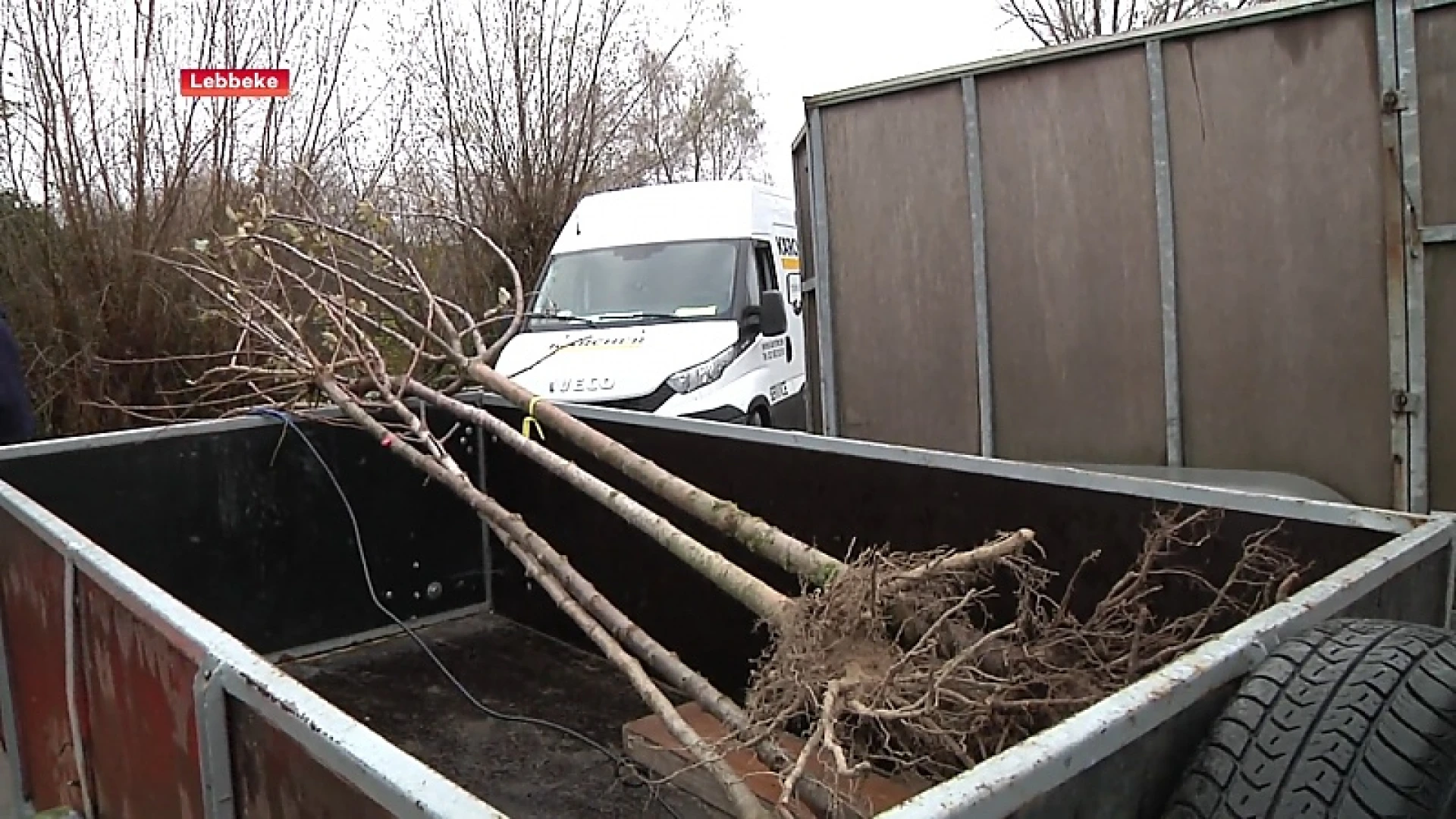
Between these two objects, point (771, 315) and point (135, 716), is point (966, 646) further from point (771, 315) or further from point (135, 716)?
point (771, 315)

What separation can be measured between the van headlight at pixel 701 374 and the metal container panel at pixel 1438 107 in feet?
16.3

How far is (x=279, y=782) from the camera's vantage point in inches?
68.6

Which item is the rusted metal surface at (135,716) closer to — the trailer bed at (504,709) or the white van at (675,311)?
the trailer bed at (504,709)

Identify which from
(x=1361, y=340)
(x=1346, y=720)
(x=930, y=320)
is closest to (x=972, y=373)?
(x=930, y=320)

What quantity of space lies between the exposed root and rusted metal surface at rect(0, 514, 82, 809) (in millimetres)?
1657

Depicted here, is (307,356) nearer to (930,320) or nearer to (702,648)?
(702,648)

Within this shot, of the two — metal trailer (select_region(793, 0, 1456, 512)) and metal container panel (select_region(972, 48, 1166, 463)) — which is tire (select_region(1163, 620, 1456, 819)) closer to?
metal trailer (select_region(793, 0, 1456, 512))

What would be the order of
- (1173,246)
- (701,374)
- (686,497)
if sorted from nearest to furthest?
Result: 1. (686,497)
2. (1173,246)
3. (701,374)

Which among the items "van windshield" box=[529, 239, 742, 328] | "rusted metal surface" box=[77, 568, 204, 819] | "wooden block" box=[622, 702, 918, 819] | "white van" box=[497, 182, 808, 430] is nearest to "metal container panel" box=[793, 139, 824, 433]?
"white van" box=[497, 182, 808, 430]

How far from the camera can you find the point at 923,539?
3.30 m

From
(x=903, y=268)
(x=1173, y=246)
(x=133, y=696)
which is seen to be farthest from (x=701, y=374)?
(x=133, y=696)

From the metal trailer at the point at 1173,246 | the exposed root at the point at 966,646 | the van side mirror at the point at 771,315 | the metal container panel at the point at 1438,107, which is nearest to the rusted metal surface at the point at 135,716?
the exposed root at the point at 966,646

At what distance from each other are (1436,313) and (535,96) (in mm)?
12442

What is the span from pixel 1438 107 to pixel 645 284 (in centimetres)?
598
